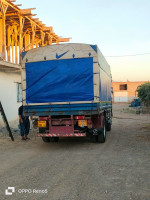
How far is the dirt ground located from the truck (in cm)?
86

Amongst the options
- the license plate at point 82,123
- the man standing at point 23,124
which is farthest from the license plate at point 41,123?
the man standing at point 23,124

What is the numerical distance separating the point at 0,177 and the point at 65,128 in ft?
11.5

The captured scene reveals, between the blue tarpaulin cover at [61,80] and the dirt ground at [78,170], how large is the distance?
1.87 meters

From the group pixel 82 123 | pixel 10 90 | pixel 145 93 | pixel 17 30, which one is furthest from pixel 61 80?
pixel 145 93

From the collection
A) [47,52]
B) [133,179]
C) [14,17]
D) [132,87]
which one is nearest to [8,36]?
[14,17]

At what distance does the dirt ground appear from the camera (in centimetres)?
441

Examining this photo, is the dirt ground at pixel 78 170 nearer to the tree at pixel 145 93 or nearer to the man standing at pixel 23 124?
the man standing at pixel 23 124

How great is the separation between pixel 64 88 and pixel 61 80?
31cm

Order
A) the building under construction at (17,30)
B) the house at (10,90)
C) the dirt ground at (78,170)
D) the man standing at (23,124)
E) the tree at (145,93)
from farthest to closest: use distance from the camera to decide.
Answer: the tree at (145,93) → the building under construction at (17,30) → the house at (10,90) → the man standing at (23,124) → the dirt ground at (78,170)

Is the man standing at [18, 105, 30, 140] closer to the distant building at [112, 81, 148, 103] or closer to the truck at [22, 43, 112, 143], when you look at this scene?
the truck at [22, 43, 112, 143]

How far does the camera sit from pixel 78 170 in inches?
231

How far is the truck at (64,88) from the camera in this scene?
338 inches

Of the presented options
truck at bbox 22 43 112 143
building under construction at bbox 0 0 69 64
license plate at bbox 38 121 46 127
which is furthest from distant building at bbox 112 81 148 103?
license plate at bbox 38 121 46 127

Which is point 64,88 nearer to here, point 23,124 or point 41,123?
point 41,123
